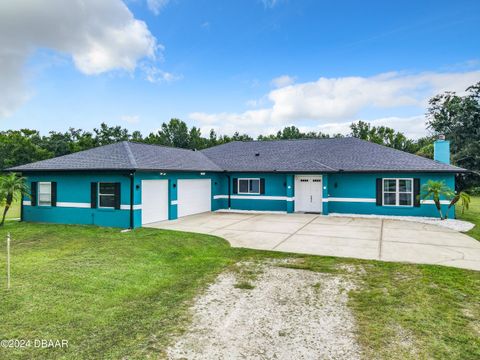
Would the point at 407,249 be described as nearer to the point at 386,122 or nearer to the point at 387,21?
the point at 387,21

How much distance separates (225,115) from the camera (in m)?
54.1

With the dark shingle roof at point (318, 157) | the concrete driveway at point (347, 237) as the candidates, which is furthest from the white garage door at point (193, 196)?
the dark shingle roof at point (318, 157)

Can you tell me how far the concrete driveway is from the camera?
8805 mm

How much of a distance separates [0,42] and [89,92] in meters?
8.48

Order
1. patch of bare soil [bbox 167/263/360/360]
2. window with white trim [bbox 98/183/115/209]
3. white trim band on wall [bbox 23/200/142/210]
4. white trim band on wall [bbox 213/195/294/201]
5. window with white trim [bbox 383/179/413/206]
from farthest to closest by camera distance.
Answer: white trim band on wall [bbox 213/195/294/201] → window with white trim [bbox 383/179/413/206] → window with white trim [bbox 98/183/115/209] → white trim band on wall [bbox 23/200/142/210] → patch of bare soil [bbox 167/263/360/360]

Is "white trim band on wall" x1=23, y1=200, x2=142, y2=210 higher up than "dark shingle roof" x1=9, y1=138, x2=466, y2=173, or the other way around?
"dark shingle roof" x1=9, y1=138, x2=466, y2=173

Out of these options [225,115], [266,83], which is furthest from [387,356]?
[225,115]

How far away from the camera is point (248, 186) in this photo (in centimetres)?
1988

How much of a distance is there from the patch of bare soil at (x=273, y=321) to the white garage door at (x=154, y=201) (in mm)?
8177

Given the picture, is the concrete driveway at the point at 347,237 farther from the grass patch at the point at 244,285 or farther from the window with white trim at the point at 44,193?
the window with white trim at the point at 44,193

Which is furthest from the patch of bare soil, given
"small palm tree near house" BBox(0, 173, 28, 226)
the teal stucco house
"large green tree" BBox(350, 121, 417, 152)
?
"large green tree" BBox(350, 121, 417, 152)

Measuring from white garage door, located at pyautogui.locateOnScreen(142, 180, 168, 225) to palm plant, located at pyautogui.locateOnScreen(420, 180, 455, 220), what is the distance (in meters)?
13.5

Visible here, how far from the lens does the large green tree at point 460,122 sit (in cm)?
3155

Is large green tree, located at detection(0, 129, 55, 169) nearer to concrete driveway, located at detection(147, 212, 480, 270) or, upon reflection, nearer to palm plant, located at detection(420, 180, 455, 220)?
concrete driveway, located at detection(147, 212, 480, 270)
